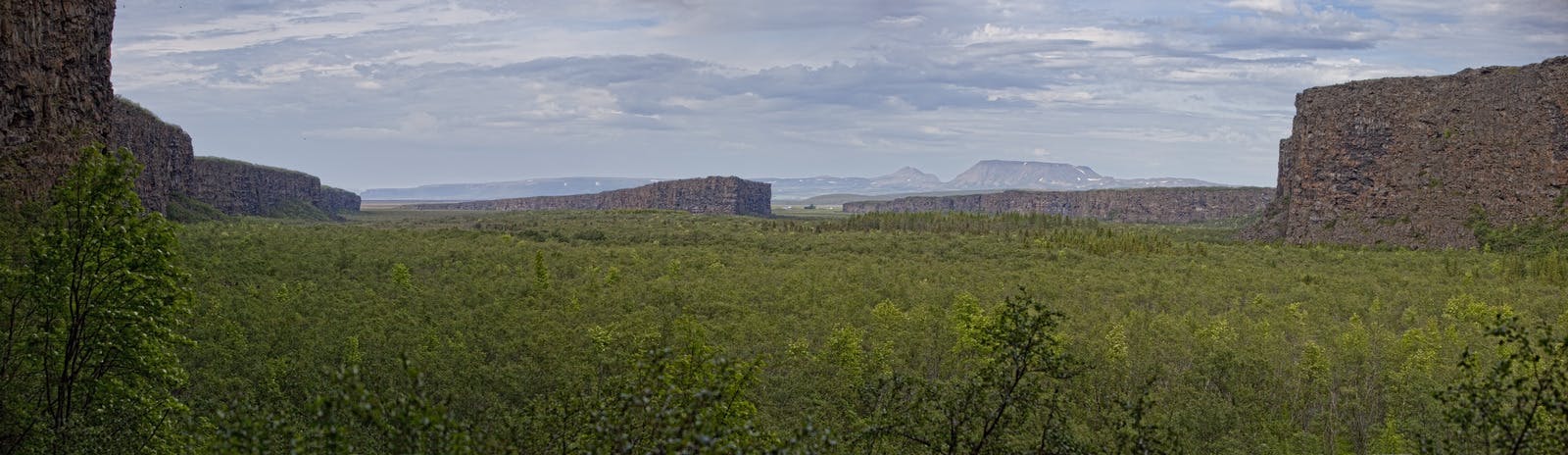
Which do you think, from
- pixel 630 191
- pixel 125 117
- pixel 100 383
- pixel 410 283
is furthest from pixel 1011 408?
pixel 630 191

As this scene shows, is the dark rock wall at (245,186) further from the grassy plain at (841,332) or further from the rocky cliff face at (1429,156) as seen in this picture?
the rocky cliff face at (1429,156)

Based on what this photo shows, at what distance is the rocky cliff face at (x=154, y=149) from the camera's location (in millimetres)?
71688

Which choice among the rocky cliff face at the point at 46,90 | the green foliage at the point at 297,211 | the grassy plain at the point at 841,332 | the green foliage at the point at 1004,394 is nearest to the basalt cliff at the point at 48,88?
Answer: the rocky cliff face at the point at 46,90

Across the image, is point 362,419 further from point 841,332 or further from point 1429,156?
point 1429,156

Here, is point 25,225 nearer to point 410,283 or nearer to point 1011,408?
point 410,283

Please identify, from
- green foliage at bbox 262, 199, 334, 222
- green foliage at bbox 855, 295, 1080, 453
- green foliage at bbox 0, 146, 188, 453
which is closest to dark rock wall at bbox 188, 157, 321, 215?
green foliage at bbox 262, 199, 334, 222

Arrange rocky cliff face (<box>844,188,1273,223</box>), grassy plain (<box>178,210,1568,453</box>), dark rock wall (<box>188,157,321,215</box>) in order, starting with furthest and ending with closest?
rocky cliff face (<box>844,188,1273,223</box>)
dark rock wall (<box>188,157,321,215</box>)
grassy plain (<box>178,210,1568,453</box>)

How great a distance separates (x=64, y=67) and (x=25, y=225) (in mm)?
11000

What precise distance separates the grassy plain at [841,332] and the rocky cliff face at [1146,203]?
8510 cm

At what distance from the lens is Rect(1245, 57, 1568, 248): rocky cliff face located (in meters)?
60.8

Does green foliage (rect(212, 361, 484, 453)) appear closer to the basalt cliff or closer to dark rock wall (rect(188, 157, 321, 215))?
the basalt cliff

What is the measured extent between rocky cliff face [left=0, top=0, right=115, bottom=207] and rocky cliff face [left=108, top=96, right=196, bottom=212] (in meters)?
34.9

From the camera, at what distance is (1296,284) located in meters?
38.3

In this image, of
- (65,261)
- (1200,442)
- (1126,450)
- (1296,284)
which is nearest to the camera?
(65,261)
